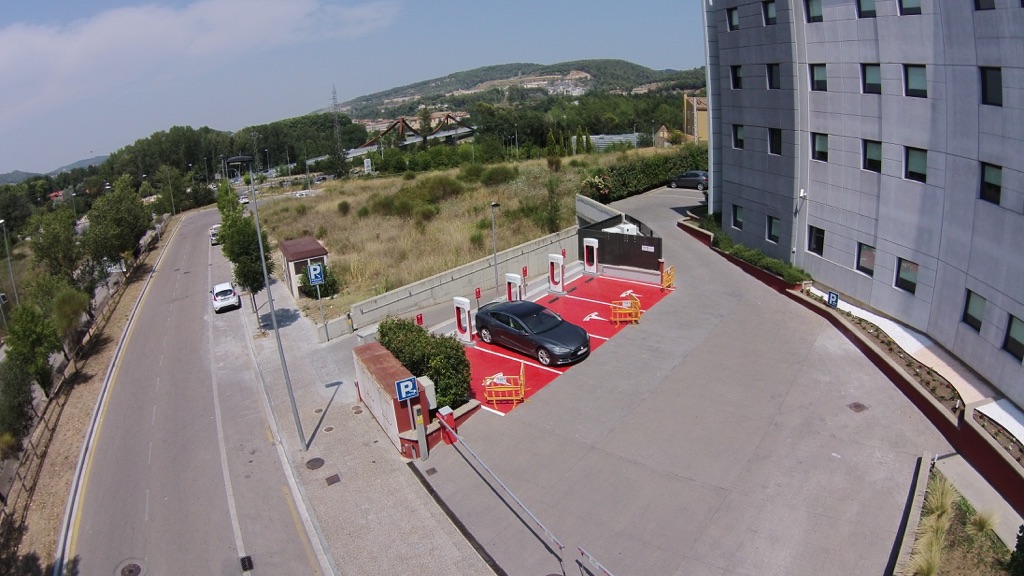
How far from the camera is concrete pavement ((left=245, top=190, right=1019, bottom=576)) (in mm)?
10609

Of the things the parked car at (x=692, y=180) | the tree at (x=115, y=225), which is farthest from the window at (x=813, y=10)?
the tree at (x=115, y=225)

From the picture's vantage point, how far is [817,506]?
445 inches

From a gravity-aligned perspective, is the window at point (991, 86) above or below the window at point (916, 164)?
above

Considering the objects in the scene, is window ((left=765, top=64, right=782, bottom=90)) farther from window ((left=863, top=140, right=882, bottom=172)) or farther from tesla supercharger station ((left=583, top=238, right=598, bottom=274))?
tesla supercharger station ((left=583, top=238, right=598, bottom=274))

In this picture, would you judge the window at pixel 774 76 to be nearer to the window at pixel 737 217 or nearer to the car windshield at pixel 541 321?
the window at pixel 737 217

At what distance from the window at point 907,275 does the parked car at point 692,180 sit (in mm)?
22480

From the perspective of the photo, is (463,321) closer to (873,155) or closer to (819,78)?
(873,155)

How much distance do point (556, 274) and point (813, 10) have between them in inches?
481

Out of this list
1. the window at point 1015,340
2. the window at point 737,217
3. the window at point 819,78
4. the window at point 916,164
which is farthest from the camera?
the window at point 737,217

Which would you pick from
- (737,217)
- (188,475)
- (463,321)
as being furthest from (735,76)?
(188,475)

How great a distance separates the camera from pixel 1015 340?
13.6m

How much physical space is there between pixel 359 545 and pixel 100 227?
32.8m

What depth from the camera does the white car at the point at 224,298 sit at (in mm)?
27322

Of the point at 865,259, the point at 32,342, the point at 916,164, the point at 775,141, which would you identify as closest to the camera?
the point at 916,164
